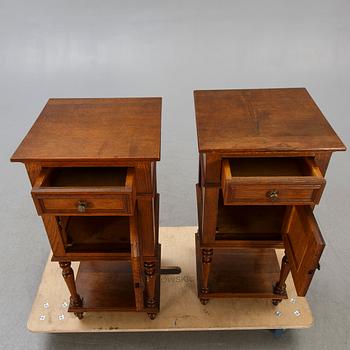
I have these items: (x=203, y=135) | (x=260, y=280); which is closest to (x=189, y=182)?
(x=260, y=280)

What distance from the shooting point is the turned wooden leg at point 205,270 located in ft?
4.17

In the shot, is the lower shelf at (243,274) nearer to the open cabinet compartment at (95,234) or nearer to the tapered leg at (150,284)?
the tapered leg at (150,284)

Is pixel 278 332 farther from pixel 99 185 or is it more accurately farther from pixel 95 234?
pixel 99 185

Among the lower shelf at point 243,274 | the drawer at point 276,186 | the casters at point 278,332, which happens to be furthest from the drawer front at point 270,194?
the casters at point 278,332

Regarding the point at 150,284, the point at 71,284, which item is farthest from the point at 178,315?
the point at 71,284

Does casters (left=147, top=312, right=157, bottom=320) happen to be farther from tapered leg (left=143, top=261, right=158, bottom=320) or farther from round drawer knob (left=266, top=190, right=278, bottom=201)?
round drawer knob (left=266, top=190, right=278, bottom=201)

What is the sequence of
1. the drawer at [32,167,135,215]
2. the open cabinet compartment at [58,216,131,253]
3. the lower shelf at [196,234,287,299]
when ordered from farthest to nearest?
1. the lower shelf at [196,234,287,299]
2. the open cabinet compartment at [58,216,131,253]
3. the drawer at [32,167,135,215]

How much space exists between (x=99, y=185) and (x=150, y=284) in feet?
1.39

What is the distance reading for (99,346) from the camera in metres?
1.44

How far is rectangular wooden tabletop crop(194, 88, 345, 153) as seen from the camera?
1.01 m

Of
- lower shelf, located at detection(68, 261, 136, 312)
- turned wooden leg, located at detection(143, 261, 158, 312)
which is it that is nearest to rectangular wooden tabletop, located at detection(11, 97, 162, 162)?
turned wooden leg, located at detection(143, 261, 158, 312)

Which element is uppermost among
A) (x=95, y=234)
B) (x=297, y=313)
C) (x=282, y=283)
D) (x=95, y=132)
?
(x=95, y=132)

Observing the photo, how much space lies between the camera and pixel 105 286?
1.44m

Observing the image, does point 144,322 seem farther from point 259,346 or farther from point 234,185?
point 234,185
